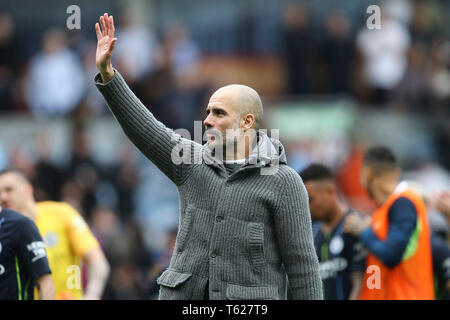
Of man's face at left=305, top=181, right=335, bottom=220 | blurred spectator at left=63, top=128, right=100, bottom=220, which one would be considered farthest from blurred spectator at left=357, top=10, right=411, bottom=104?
man's face at left=305, top=181, right=335, bottom=220

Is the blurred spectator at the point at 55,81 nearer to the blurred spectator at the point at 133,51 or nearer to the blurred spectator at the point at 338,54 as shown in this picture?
the blurred spectator at the point at 133,51

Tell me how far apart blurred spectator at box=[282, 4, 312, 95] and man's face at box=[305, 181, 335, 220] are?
9.17 m

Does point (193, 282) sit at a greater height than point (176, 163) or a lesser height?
lesser

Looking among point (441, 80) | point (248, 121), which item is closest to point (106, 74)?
point (248, 121)

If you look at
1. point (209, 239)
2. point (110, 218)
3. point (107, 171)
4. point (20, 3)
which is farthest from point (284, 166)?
point (20, 3)

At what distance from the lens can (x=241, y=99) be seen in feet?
19.9

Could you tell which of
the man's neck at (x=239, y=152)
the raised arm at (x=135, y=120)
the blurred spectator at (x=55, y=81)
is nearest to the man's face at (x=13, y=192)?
the raised arm at (x=135, y=120)

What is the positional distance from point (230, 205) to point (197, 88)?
34.9 ft

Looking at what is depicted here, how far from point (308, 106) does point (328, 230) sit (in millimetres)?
9349

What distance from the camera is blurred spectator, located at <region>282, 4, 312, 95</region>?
1734 cm

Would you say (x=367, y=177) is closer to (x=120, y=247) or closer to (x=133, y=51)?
(x=120, y=247)

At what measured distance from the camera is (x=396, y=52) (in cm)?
1794

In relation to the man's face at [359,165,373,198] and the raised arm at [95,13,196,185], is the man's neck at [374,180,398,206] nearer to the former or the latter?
the man's face at [359,165,373,198]
